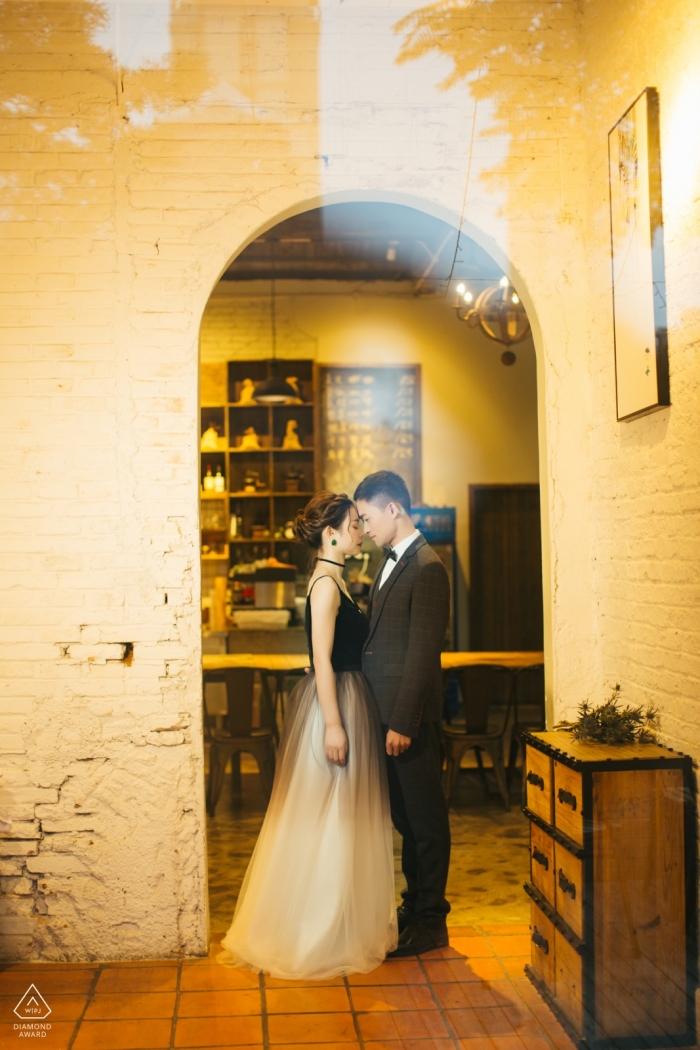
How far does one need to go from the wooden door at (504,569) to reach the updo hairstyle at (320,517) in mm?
5538

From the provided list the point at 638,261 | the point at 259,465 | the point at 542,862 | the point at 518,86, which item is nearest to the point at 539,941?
the point at 542,862

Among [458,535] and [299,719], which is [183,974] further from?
[458,535]

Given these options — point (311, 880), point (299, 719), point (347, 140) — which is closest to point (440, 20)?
point (347, 140)

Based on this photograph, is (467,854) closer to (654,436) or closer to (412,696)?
(412,696)

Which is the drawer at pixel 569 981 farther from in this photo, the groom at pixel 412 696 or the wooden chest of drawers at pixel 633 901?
the groom at pixel 412 696

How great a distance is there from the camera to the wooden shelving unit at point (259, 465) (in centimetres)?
877

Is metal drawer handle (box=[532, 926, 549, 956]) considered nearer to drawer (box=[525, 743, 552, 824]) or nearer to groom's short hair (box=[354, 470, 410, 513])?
drawer (box=[525, 743, 552, 824])

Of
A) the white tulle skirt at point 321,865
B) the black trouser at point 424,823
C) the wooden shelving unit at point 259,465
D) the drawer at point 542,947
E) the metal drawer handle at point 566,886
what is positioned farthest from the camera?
the wooden shelving unit at point 259,465

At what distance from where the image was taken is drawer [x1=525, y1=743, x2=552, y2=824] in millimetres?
2900

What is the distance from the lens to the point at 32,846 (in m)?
3.31

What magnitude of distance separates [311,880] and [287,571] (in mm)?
4407

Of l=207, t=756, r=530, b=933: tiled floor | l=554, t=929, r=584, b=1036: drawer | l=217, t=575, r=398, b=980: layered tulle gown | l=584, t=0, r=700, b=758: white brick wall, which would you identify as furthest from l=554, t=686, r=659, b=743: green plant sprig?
l=207, t=756, r=530, b=933: tiled floor

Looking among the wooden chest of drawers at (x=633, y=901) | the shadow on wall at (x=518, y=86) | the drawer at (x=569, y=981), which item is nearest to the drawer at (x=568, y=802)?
the wooden chest of drawers at (x=633, y=901)

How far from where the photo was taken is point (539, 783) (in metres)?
3.00
